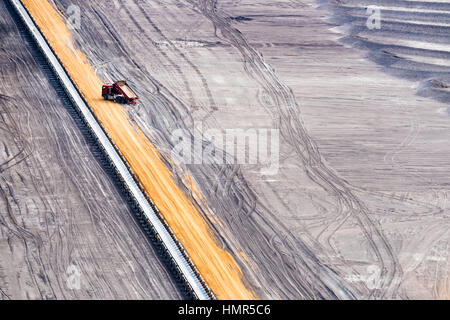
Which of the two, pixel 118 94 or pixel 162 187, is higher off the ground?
pixel 118 94

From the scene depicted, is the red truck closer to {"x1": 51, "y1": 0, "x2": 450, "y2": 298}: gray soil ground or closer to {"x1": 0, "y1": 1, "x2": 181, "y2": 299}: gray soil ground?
{"x1": 51, "y1": 0, "x2": 450, "y2": 298}: gray soil ground

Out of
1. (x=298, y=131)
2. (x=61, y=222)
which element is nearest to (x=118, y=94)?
(x=298, y=131)

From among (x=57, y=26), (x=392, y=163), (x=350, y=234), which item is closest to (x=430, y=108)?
(x=392, y=163)

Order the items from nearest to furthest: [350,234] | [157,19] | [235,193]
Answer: [350,234] < [235,193] < [157,19]

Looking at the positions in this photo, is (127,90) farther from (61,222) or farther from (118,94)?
(61,222)

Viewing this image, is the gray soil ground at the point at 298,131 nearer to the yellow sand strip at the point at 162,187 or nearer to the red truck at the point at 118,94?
the yellow sand strip at the point at 162,187
